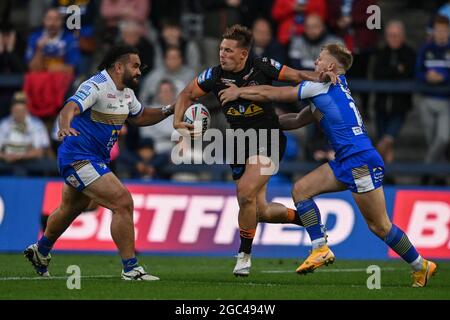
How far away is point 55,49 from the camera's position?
758 inches

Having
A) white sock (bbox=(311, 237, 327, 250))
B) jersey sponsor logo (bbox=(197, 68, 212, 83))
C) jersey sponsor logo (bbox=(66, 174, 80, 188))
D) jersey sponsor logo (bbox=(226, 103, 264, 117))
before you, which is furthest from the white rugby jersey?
white sock (bbox=(311, 237, 327, 250))

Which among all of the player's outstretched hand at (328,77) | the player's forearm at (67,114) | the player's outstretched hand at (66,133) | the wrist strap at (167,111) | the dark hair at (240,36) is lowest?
the player's outstretched hand at (66,133)

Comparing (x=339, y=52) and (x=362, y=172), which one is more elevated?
(x=339, y=52)

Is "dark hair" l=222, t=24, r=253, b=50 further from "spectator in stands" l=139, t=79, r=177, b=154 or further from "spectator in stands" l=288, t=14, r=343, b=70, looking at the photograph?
"spectator in stands" l=288, t=14, r=343, b=70

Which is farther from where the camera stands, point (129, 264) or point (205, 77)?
point (205, 77)

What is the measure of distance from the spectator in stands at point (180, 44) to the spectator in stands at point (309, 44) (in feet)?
5.79

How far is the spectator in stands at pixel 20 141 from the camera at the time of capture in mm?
18297

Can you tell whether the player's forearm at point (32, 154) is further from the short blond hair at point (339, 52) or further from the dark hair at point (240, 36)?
the short blond hair at point (339, 52)

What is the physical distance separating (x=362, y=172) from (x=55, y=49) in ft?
29.4

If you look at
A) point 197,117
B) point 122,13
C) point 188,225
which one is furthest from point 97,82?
point 122,13

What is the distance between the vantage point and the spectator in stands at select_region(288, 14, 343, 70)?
18.8 meters

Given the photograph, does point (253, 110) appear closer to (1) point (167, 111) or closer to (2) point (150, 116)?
(1) point (167, 111)

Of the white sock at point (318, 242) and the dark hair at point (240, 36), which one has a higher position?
the dark hair at point (240, 36)

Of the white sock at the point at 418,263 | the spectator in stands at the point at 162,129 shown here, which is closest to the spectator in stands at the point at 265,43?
the spectator in stands at the point at 162,129
